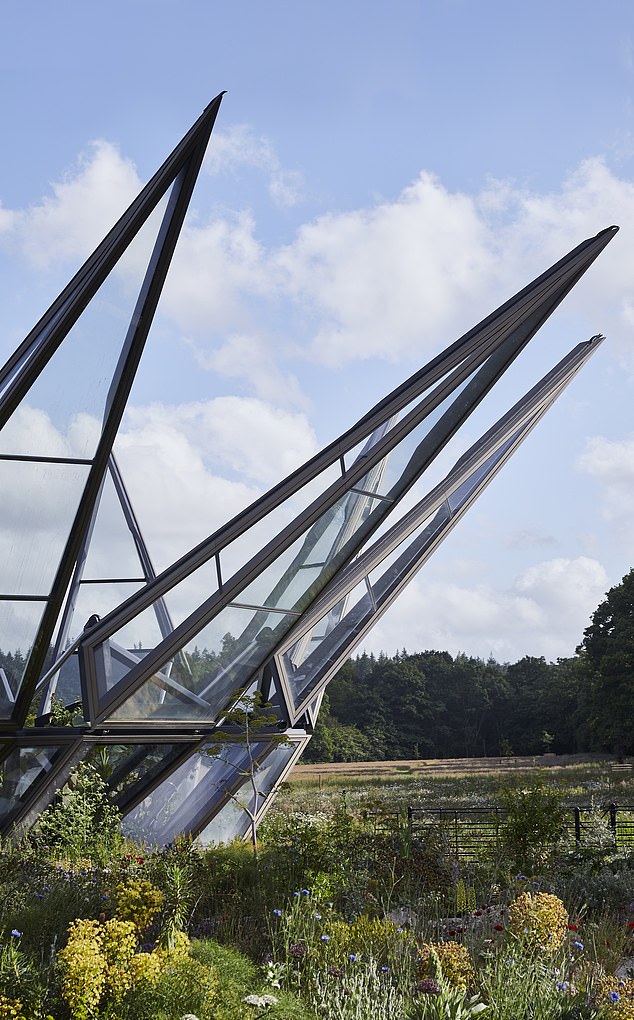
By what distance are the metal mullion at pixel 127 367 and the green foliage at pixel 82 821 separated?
178 centimetres

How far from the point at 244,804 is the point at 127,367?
6569mm

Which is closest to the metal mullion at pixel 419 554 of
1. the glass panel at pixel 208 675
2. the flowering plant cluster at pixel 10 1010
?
the glass panel at pixel 208 675

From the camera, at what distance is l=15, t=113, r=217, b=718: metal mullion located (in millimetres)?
7299

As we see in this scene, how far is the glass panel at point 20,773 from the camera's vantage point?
10.4 m

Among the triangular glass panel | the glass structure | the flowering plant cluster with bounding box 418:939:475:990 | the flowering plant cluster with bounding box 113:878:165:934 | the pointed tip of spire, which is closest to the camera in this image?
the flowering plant cluster with bounding box 418:939:475:990

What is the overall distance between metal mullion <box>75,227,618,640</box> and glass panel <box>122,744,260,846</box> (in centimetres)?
302

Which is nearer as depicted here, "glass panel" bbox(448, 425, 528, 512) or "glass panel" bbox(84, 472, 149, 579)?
"glass panel" bbox(448, 425, 528, 512)

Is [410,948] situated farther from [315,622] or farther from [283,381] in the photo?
[283,381]

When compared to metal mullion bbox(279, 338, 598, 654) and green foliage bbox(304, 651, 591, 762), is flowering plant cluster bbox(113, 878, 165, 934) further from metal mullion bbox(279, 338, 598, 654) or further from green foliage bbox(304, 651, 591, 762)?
green foliage bbox(304, 651, 591, 762)

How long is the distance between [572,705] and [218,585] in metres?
52.1

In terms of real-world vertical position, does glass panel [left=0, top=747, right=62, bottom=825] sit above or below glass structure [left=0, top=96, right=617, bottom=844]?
below

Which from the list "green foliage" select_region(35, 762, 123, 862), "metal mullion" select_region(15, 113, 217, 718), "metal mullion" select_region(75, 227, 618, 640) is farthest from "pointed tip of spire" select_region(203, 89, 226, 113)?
"green foliage" select_region(35, 762, 123, 862)

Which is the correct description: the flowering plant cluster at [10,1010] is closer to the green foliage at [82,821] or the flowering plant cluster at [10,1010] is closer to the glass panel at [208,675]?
the green foliage at [82,821]

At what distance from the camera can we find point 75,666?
11.0 metres
